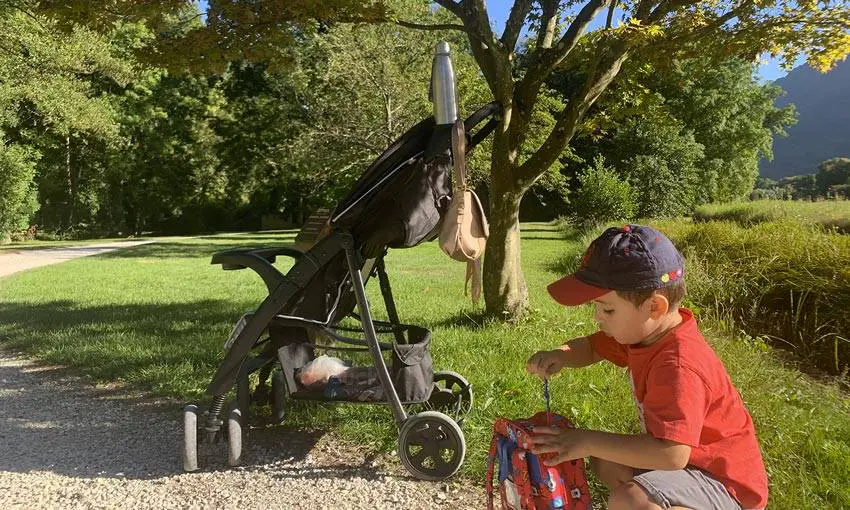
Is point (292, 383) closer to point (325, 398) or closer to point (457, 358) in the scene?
point (325, 398)

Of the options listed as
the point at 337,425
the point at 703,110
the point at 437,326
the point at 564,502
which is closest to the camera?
the point at 564,502

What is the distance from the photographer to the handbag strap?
274 centimetres

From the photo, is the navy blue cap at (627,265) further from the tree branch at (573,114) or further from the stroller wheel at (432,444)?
the tree branch at (573,114)

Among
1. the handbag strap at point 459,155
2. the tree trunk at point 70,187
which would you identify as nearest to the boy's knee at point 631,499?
the handbag strap at point 459,155

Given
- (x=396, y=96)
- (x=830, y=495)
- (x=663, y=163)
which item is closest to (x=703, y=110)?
(x=663, y=163)

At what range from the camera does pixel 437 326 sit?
20.0ft

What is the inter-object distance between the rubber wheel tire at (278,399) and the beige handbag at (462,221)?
52.5 inches

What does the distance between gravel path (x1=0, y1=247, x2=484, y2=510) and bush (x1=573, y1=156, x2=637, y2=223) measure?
1623 centimetres

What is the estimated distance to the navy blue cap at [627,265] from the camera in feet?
5.77

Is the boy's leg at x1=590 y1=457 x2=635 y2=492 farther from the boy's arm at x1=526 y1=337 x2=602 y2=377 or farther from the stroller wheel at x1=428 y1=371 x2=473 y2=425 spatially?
the stroller wheel at x1=428 y1=371 x2=473 y2=425

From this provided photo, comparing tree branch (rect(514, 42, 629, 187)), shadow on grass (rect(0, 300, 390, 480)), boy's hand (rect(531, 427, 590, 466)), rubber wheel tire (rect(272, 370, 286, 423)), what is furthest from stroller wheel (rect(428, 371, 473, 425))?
tree branch (rect(514, 42, 629, 187))

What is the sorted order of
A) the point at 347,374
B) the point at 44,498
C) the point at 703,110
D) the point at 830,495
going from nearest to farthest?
1. the point at 830,495
2. the point at 44,498
3. the point at 347,374
4. the point at 703,110

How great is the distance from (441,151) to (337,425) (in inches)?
71.5

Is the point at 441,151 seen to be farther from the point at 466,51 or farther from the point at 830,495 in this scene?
the point at 466,51
